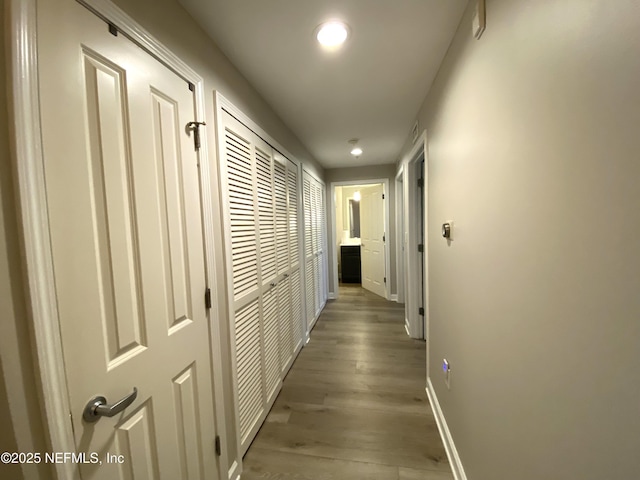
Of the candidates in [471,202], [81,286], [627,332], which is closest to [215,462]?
[81,286]

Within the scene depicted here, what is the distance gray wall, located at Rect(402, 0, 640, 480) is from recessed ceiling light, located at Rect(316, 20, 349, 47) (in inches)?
21.9

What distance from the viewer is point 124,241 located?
30.9 inches

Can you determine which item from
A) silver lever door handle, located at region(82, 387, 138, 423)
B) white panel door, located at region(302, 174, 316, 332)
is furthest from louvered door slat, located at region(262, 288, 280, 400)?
silver lever door handle, located at region(82, 387, 138, 423)

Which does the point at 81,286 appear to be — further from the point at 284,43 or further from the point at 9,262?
the point at 284,43

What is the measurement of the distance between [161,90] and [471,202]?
1366 mm

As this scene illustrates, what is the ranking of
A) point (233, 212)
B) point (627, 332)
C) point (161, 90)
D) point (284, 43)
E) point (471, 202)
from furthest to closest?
point (233, 212)
point (284, 43)
point (471, 202)
point (161, 90)
point (627, 332)

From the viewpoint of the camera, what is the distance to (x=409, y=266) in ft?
9.87

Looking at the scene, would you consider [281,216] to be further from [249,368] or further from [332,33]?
[332,33]

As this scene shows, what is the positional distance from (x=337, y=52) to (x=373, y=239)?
380cm

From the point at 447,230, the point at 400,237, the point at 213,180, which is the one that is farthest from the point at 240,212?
the point at 400,237

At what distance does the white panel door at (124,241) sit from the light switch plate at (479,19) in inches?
47.6

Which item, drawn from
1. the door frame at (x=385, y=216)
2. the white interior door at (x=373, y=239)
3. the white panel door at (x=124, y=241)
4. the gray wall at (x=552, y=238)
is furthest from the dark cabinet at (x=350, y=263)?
the white panel door at (x=124, y=241)

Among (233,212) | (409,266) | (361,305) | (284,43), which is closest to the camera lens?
(284,43)

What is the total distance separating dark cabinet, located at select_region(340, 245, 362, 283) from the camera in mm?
5777
